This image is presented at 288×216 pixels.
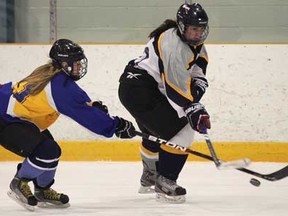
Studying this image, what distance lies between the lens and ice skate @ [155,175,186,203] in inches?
127

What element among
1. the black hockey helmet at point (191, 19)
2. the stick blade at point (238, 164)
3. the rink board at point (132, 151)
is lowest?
the rink board at point (132, 151)

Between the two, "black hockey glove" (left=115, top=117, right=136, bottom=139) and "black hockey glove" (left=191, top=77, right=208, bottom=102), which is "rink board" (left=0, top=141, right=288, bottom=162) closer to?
"black hockey glove" (left=191, top=77, right=208, bottom=102)

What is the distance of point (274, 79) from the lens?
4.78m

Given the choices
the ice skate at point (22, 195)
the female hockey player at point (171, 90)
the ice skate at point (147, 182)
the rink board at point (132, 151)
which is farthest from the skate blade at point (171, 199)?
the rink board at point (132, 151)

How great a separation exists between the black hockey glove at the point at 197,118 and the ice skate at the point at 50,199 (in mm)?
651

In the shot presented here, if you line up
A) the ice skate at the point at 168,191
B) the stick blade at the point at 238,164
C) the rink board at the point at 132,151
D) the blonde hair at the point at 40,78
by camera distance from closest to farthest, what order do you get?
the stick blade at the point at 238,164, the blonde hair at the point at 40,78, the ice skate at the point at 168,191, the rink board at the point at 132,151

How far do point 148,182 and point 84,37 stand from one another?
1813 mm

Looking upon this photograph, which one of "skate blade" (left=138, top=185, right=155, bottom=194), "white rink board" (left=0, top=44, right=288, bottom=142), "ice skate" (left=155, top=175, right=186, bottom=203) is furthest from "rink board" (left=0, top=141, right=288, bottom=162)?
"ice skate" (left=155, top=175, right=186, bottom=203)

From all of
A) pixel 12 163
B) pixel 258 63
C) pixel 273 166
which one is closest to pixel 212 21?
pixel 258 63

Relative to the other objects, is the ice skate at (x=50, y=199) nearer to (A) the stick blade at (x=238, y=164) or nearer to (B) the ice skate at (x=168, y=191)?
(B) the ice skate at (x=168, y=191)

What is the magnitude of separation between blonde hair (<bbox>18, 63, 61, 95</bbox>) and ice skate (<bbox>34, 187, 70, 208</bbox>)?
1.57 feet

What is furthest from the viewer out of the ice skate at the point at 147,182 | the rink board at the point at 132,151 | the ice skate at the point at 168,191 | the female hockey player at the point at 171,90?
the rink board at the point at 132,151

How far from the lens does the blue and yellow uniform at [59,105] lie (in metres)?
2.92

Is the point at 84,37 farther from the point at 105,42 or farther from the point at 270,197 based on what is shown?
the point at 270,197
